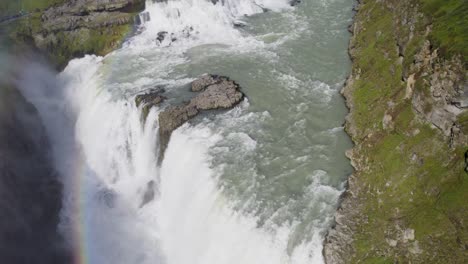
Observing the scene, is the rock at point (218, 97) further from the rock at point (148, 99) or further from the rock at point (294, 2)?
the rock at point (294, 2)

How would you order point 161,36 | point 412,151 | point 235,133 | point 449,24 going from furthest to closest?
1. point 161,36
2. point 235,133
3. point 449,24
4. point 412,151

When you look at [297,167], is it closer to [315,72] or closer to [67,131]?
[315,72]

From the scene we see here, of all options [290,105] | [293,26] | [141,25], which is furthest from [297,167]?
[141,25]

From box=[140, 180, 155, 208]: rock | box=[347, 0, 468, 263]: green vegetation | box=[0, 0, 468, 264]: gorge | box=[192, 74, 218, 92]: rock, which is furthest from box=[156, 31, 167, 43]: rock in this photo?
box=[347, 0, 468, 263]: green vegetation

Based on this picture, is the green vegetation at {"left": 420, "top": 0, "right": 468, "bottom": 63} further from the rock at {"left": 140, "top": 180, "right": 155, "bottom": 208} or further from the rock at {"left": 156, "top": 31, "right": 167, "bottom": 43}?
the rock at {"left": 156, "top": 31, "right": 167, "bottom": 43}

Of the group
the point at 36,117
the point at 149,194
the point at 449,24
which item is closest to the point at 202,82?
the point at 149,194

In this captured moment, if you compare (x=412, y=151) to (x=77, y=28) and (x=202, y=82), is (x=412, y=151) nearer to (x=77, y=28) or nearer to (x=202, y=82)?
(x=202, y=82)

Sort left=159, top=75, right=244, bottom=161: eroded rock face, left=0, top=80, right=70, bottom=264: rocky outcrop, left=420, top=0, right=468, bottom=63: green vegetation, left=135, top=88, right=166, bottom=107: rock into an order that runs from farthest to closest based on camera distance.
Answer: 1. left=135, top=88, right=166, bottom=107: rock
2. left=159, top=75, right=244, bottom=161: eroded rock face
3. left=0, top=80, right=70, bottom=264: rocky outcrop
4. left=420, top=0, right=468, bottom=63: green vegetation
